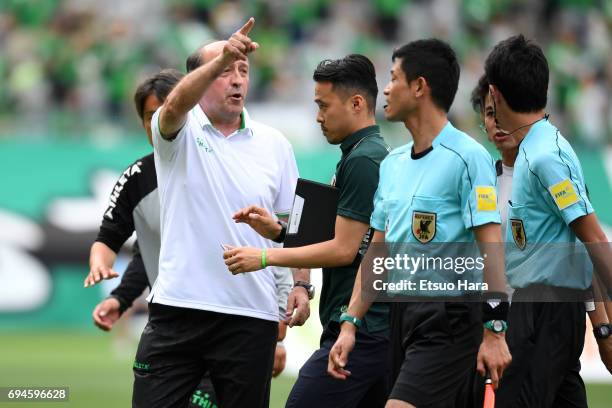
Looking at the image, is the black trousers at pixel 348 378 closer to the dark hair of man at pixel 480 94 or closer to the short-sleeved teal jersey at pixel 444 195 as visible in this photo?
the short-sleeved teal jersey at pixel 444 195

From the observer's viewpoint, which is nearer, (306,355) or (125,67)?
(306,355)

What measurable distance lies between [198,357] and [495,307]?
1.58 meters

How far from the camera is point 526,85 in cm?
603

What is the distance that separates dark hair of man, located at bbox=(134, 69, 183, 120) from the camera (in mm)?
7273

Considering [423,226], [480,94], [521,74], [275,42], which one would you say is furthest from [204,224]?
[275,42]

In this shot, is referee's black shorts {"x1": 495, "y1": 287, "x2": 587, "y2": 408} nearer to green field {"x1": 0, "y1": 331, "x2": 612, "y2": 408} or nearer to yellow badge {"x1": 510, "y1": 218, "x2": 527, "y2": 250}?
yellow badge {"x1": 510, "y1": 218, "x2": 527, "y2": 250}

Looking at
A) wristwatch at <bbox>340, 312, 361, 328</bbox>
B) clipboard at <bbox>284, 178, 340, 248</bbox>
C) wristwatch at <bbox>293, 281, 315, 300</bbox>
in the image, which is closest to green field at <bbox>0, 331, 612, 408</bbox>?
wristwatch at <bbox>293, 281, 315, 300</bbox>

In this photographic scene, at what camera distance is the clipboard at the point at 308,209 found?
20.2ft

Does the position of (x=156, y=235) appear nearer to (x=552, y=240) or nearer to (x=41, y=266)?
(x=552, y=240)

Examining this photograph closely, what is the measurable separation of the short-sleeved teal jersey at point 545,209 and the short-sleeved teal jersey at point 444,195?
36cm

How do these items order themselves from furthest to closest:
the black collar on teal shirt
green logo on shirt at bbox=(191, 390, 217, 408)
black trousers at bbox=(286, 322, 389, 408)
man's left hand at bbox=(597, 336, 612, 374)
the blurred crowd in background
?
the blurred crowd in background
green logo on shirt at bbox=(191, 390, 217, 408)
the black collar on teal shirt
black trousers at bbox=(286, 322, 389, 408)
man's left hand at bbox=(597, 336, 612, 374)

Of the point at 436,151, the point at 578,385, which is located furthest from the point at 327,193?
the point at 578,385

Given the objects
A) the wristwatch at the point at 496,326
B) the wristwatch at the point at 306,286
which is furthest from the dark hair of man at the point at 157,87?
the wristwatch at the point at 496,326

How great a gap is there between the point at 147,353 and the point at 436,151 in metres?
1.76
